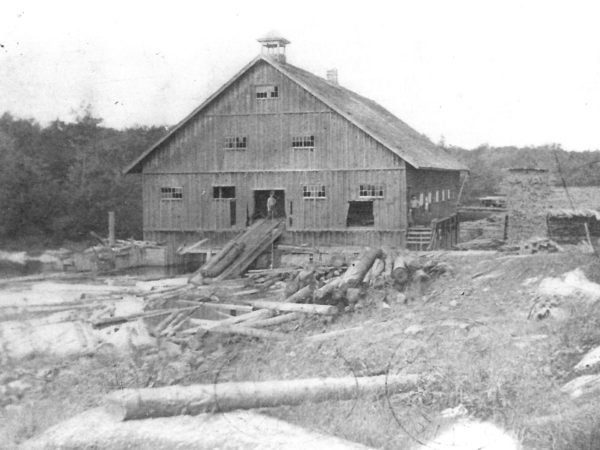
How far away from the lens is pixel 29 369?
502 inches

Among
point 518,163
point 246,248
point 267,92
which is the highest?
point 267,92

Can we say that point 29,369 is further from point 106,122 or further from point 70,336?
point 106,122

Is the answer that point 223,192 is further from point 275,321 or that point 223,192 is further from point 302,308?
point 275,321

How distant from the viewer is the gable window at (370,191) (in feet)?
84.3

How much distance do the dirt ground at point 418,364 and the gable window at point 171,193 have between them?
13694 millimetres

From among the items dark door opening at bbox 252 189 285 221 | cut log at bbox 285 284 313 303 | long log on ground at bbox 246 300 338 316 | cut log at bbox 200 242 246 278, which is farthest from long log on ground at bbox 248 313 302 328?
dark door opening at bbox 252 189 285 221

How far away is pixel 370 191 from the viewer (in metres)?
25.8

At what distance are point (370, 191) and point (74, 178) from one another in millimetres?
21930

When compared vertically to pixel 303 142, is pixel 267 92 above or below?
above

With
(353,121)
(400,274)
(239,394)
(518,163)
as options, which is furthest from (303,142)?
(518,163)

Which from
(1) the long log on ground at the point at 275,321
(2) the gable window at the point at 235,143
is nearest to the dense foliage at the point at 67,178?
(2) the gable window at the point at 235,143

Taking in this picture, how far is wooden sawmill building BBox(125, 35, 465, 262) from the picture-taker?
25703 mm

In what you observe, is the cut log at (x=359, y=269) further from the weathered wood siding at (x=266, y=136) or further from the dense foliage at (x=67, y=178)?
the dense foliage at (x=67, y=178)

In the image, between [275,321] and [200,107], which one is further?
[200,107]
